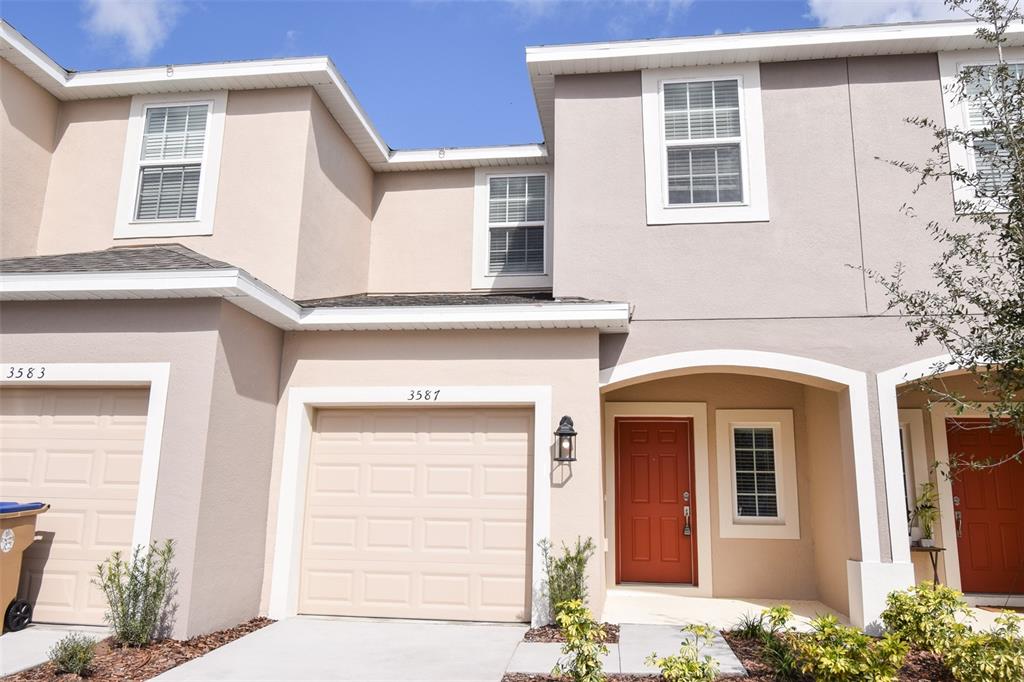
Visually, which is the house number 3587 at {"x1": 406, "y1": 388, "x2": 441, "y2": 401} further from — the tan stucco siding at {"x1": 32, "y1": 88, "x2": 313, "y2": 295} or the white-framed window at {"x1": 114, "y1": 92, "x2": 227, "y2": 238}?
the white-framed window at {"x1": 114, "y1": 92, "x2": 227, "y2": 238}

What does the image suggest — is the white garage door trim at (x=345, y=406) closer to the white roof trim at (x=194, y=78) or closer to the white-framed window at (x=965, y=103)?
the white roof trim at (x=194, y=78)

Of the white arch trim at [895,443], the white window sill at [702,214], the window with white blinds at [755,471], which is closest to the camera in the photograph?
the white arch trim at [895,443]

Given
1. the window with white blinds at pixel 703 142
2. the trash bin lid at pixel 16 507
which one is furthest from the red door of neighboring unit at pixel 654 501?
the trash bin lid at pixel 16 507

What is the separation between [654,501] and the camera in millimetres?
9773

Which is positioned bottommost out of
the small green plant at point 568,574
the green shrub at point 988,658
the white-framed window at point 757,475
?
the green shrub at point 988,658

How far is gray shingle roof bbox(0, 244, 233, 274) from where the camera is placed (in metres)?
7.07

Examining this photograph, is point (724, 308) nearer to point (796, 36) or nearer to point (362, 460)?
point (796, 36)

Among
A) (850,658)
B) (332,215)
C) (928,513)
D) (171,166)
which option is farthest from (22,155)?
(928,513)

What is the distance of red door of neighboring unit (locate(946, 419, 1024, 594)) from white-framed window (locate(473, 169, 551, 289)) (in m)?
5.88

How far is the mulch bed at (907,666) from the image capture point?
5.57m

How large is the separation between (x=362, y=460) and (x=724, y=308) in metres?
4.46

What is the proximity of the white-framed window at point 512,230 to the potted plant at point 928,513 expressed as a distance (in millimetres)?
5557

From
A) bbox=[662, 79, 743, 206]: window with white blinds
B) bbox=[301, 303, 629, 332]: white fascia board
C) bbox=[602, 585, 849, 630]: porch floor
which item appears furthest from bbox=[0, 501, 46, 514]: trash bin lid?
bbox=[662, 79, 743, 206]: window with white blinds

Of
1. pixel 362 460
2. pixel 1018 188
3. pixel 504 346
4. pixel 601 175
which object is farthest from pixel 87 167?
pixel 1018 188
